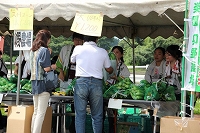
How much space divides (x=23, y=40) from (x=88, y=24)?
3.44 ft

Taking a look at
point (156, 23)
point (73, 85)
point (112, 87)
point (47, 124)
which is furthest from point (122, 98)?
point (156, 23)

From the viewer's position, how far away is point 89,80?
17.6 feet

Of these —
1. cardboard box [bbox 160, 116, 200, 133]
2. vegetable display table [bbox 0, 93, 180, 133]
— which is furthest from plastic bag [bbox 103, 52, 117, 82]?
cardboard box [bbox 160, 116, 200, 133]

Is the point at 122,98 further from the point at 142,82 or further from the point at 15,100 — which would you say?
the point at 15,100

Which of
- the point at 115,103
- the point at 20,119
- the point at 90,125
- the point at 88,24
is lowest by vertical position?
the point at 90,125

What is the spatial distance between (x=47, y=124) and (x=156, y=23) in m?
4.14

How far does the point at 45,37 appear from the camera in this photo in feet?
18.1

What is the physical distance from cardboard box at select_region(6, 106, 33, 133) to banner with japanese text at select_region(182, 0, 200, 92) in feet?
7.66

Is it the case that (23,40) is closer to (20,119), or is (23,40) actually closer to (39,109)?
(39,109)

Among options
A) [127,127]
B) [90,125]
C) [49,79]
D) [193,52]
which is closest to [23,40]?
[49,79]

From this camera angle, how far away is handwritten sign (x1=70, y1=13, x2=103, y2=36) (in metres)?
5.25

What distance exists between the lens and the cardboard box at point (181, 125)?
14.9 ft

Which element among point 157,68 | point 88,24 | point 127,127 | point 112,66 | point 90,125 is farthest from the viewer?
point 90,125

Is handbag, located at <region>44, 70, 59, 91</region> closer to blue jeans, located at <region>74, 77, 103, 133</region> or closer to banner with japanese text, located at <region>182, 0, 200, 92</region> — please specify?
blue jeans, located at <region>74, 77, 103, 133</region>
